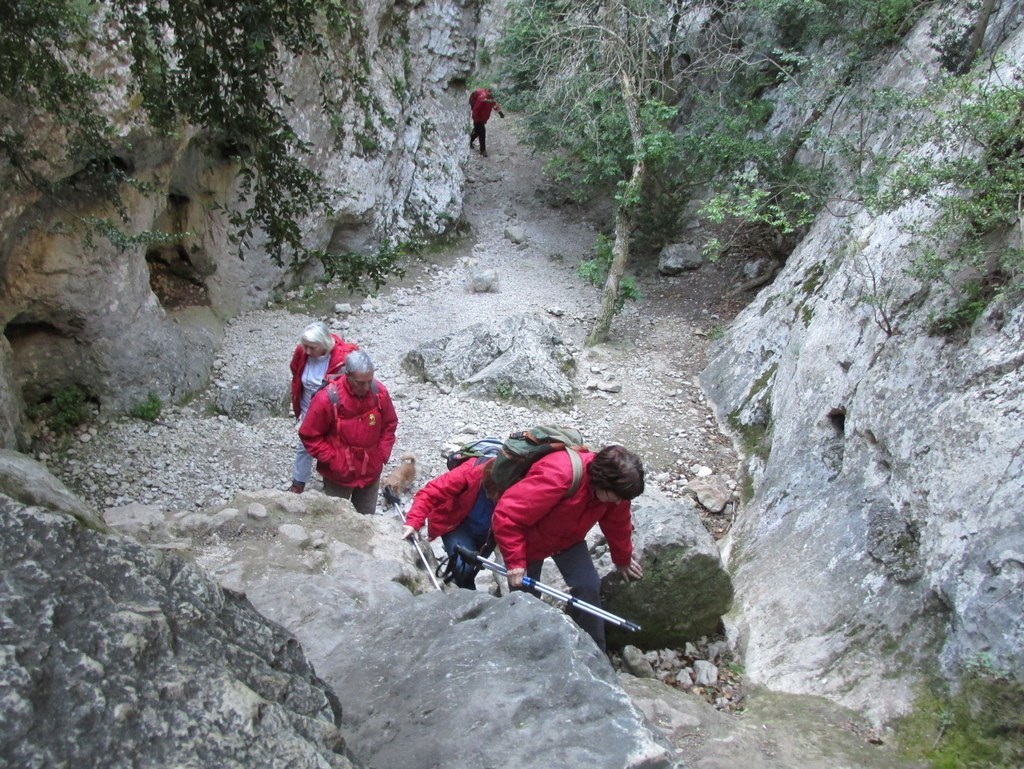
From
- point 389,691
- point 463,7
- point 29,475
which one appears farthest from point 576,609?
point 463,7

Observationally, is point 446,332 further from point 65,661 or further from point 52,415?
point 65,661

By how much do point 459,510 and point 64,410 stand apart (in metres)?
5.70

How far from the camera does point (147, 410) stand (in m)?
8.31

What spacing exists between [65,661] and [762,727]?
3744 millimetres

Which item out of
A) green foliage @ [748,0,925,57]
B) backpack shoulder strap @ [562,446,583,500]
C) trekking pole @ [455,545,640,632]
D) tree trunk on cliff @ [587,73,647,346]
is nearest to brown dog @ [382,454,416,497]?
trekking pole @ [455,545,640,632]

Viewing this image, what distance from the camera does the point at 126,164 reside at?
25.7 ft

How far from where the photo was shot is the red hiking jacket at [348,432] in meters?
5.21

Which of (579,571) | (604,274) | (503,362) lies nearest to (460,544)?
(579,571)

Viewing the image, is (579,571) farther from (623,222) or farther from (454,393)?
(623,222)

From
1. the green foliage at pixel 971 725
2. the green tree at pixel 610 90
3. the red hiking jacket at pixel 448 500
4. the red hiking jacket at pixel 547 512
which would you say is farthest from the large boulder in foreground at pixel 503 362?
the green foliage at pixel 971 725

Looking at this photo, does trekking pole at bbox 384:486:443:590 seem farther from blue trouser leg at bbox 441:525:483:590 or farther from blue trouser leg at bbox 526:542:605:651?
blue trouser leg at bbox 526:542:605:651

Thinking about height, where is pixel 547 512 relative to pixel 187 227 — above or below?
above

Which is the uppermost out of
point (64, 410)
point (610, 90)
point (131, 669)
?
point (610, 90)

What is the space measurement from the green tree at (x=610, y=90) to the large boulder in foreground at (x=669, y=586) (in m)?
6.34
